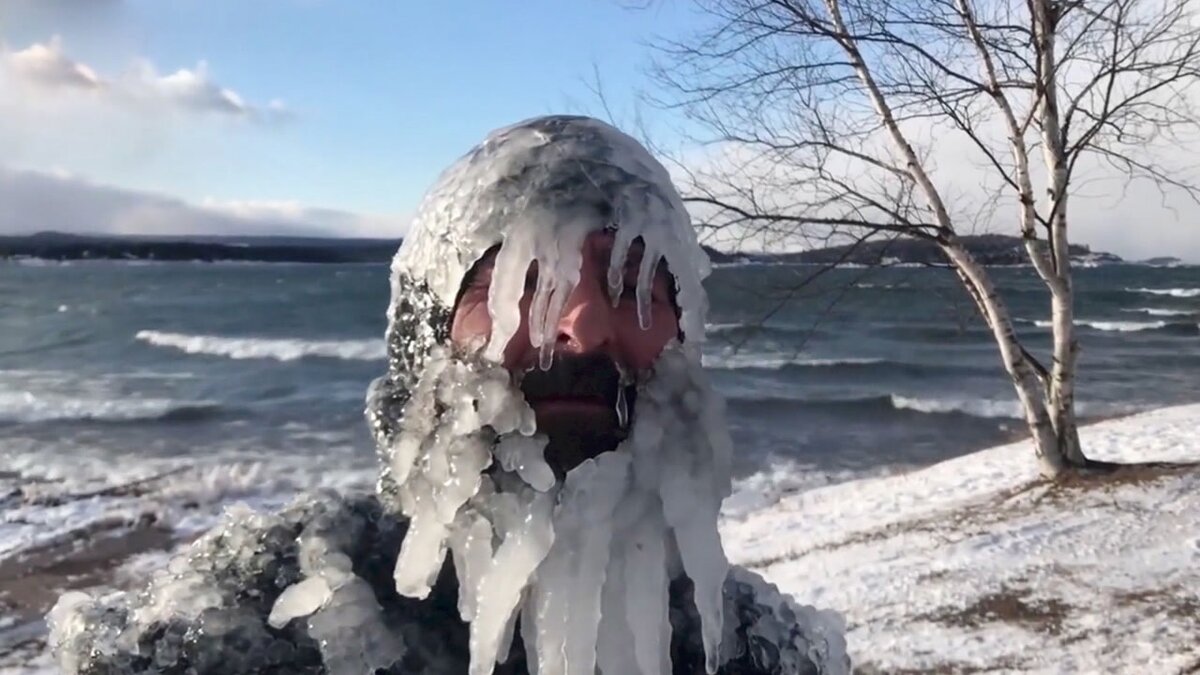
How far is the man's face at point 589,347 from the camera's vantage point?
1.20m

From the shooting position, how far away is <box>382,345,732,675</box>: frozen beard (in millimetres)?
1189

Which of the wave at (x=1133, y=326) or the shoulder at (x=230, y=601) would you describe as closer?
the shoulder at (x=230, y=601)

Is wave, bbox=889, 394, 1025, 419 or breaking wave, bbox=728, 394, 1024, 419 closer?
wave, bbox=889, 394, 1025, 419

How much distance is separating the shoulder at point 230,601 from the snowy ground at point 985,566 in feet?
15.7

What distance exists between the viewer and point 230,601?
1335 millimetres

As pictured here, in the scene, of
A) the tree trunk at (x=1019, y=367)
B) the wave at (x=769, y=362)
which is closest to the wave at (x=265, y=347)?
the wave at (x=769, y=362)

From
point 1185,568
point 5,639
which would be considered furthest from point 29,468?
point 1185,568

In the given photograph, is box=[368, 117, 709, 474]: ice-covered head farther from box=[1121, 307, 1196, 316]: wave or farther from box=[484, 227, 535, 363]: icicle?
box=[1121, 307, 1196, 316]: wave

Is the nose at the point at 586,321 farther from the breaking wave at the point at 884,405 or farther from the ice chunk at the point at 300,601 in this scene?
the breaking wave at the point at 884,405

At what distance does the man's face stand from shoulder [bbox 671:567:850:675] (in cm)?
32

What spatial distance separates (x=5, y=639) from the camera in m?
6.62

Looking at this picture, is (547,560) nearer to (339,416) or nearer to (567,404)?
(567,404)

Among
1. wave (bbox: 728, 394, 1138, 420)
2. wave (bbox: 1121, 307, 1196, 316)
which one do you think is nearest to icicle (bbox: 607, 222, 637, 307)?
wave (bbox: 728, 394, 1138, 420)

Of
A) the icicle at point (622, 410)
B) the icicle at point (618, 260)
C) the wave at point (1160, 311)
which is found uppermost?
the icicle at point (618, 260)
